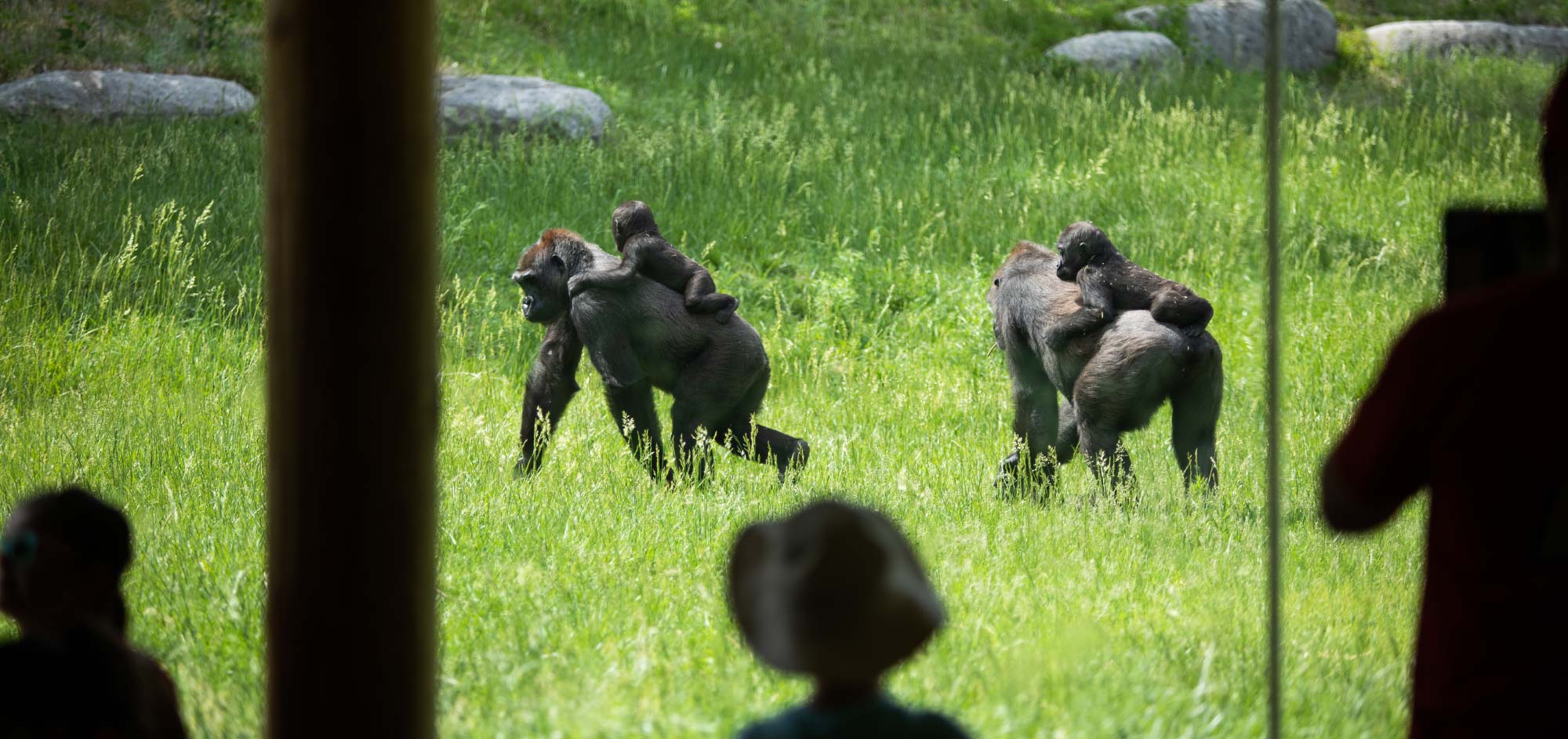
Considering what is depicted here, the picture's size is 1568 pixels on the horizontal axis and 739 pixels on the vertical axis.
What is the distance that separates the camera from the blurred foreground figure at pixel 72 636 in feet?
7.64

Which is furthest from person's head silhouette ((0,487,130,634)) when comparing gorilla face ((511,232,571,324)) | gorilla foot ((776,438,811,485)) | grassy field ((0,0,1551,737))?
gorilla foot ((776,438,811,485))

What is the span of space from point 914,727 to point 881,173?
12.1 m

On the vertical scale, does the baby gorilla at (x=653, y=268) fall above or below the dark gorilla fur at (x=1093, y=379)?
above

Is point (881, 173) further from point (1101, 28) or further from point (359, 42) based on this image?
point (359, 42)

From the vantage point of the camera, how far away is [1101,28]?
19.7 metres

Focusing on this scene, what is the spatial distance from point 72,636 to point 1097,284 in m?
5.15

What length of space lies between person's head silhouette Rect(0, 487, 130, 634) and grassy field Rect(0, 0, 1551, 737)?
3.74 feet

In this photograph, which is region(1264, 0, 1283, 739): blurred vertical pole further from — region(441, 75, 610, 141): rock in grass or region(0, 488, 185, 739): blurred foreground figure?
region(441, 75, 610, 141): rock in grass

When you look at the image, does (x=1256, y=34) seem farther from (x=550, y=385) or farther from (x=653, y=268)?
(x=550, y=385)

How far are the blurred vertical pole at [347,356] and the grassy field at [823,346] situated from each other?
1339 millimetres

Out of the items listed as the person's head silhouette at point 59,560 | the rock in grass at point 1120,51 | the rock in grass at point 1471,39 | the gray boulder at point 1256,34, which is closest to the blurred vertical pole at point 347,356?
the person's head silhouette at point 59,560

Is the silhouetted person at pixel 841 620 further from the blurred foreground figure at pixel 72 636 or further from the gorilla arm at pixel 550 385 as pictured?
the gorilla arm at pixel 550 385

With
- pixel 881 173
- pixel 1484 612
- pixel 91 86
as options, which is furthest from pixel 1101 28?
pixel 1484 612

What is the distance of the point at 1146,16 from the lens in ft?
64.6
